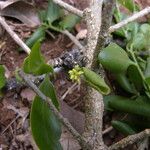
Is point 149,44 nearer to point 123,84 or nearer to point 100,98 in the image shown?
point 123,84

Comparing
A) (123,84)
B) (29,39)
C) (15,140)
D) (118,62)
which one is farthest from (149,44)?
(15,140)

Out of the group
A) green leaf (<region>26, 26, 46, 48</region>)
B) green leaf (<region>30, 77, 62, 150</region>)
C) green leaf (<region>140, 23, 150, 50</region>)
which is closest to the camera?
green leaf (<region>30, 77, 62, 150</region>)

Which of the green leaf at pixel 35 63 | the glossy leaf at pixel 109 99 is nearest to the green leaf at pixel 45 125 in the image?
the green leaf at pixel 35 63

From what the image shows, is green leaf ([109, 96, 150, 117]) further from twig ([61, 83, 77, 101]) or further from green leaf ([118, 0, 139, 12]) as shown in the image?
green leaf ([118, 0, 139, 12])

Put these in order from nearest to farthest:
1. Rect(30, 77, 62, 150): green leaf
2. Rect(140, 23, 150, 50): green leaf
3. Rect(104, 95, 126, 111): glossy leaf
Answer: Rect(30, 77, 62, 150): green leaf < Rect(104, 95, 126, 111): glossy leaf < Rect(140, 23, 150, 50): green leaf

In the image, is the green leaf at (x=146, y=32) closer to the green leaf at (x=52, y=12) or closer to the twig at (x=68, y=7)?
the twig at (x=68, y=7)

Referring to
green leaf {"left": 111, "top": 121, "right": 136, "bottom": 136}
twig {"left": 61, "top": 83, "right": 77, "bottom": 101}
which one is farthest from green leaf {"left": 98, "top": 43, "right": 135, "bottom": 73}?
twig {"left": 61, "top": 83, "right": 77, "bottom": 101}

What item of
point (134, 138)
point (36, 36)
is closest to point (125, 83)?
point (134, 138)
